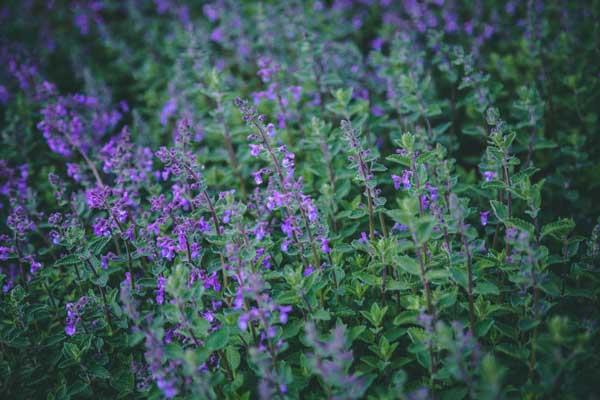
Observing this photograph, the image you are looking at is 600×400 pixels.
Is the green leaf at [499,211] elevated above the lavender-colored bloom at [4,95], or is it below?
below

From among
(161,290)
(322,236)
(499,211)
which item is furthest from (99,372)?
(499,211)

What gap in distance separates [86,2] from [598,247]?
30.8ft

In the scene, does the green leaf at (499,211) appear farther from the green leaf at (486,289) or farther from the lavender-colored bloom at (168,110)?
the lavender-colored bloom at (168,110)

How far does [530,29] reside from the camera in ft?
17.0

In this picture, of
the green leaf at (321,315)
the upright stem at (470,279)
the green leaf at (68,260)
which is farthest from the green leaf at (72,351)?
the upright stem at (470,279)

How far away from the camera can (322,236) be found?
3.47m

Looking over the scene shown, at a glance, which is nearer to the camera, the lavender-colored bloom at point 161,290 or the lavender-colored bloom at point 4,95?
the lavender-colored bloom at point 161,290

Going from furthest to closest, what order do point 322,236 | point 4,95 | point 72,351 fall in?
1. point 4,95
2. point 322,236
3. point 72,351

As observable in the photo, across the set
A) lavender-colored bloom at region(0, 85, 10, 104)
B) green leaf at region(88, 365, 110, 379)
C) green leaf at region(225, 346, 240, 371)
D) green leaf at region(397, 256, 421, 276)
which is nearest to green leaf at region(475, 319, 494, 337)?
green leaf at region(397, 256, 421, 276)

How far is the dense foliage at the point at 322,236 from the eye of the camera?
2.95m

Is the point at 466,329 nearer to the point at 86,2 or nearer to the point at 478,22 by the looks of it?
the point at 478,22

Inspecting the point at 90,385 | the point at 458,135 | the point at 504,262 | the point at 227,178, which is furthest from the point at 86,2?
the point at 504,262

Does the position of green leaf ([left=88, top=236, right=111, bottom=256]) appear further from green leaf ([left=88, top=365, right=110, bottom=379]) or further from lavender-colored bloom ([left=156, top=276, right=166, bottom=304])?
green leaf ([left=88, top=365, right=110, bottom=379])

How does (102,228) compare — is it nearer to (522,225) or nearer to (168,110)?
(168,110)
